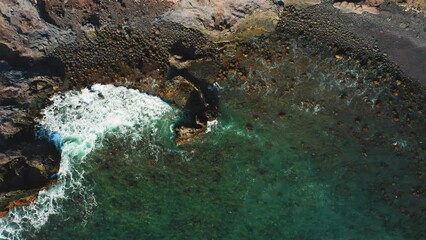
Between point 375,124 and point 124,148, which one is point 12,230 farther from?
point 375,124

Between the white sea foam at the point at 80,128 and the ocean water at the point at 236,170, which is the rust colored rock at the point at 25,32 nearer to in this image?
the white sea foam at the point at 80,128

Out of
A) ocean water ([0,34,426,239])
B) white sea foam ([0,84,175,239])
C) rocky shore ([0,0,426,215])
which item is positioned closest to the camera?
rocky shore ([0,0,426,215])

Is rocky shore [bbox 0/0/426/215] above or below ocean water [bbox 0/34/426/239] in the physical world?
above

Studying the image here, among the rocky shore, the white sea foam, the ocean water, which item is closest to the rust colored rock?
the rocky shore

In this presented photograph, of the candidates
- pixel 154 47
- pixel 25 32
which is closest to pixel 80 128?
pixel 25 32

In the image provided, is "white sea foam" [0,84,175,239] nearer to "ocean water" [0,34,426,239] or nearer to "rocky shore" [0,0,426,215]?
"ocean water" [0,34,426,239]

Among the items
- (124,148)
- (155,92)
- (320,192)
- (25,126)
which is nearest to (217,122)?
(155,92)

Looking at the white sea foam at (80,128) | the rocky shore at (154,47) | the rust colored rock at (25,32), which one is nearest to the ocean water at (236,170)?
the white sea foam at (80,128)
